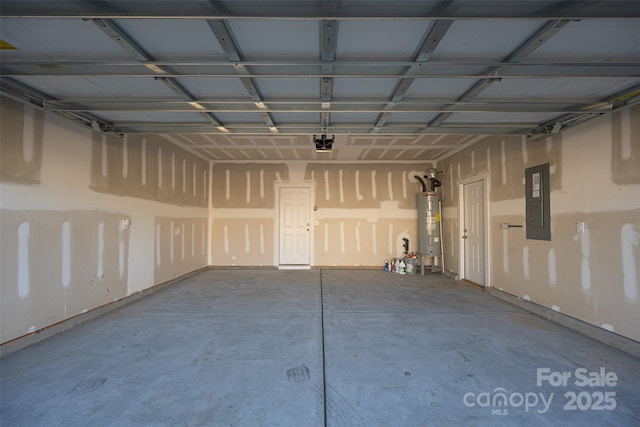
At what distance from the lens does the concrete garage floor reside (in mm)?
1670

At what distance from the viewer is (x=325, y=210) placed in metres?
6.64

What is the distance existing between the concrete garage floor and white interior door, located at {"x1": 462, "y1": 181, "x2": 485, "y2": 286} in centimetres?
126

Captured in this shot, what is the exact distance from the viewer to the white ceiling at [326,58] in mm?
1510

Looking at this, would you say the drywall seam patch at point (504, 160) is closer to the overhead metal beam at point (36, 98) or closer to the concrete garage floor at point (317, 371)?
the concrete garage floor at point (317, 371)

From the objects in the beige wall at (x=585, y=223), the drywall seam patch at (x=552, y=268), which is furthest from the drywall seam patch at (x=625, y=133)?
the drywall seam patch at (x=552, y=268)

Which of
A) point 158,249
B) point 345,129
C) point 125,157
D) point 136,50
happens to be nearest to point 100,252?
point 158,249

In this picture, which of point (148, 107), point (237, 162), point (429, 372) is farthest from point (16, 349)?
point (237, 162)

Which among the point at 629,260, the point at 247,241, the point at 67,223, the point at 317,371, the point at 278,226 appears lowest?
the point at 317,371

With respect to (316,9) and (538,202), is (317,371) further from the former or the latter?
(538,202)

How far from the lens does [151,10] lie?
4.99ft

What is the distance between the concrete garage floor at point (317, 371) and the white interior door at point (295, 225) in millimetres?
3011

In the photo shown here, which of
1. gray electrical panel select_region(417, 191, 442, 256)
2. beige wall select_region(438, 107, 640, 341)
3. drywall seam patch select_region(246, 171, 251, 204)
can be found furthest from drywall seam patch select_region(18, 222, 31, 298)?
gray electrical panel select_region(417, 191, 442, 256)

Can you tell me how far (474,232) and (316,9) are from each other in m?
4.71

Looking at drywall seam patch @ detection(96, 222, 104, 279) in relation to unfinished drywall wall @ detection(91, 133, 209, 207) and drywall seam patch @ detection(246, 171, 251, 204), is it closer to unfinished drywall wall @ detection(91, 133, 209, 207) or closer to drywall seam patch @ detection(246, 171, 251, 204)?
unfinished drywall wall @ detection(91, 133, 209, 207)
